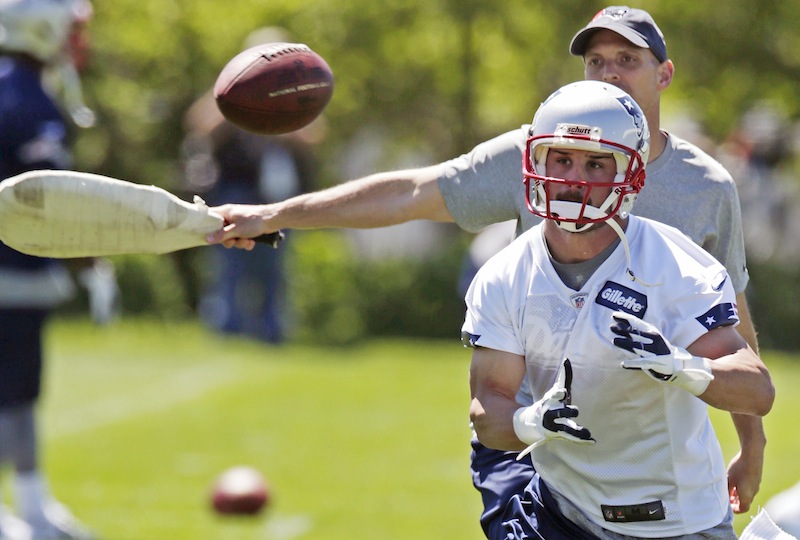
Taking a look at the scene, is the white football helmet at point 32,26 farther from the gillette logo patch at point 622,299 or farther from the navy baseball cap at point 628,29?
the gillette logo patch at point 622,299

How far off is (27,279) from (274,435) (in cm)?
307

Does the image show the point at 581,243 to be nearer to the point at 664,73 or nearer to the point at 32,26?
the point at 664,73

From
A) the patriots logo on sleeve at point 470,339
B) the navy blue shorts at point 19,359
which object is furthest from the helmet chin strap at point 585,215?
the navy blue shorts at point 19,359

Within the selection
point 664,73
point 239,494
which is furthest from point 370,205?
point 239,494

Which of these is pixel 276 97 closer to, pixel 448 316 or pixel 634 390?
pixel 634 390

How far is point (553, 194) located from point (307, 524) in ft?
12.6

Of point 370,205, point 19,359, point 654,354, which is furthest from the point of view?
point 19,359

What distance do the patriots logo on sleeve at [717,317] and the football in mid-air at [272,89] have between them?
168 cm

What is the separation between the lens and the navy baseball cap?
428 cm

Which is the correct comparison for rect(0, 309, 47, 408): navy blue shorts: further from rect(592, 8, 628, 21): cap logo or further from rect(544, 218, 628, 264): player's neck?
rect(544, 218, 628, 264): player's neck

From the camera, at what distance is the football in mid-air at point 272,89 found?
4594 mm

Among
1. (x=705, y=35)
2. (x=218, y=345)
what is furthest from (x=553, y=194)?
(x=705, y=35)

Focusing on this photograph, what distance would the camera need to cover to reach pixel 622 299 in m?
3.59

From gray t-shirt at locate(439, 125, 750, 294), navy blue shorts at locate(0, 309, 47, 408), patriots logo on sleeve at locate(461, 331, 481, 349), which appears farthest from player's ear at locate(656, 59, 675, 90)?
navy blue shorts at locate(0, 309, 47, 408)
